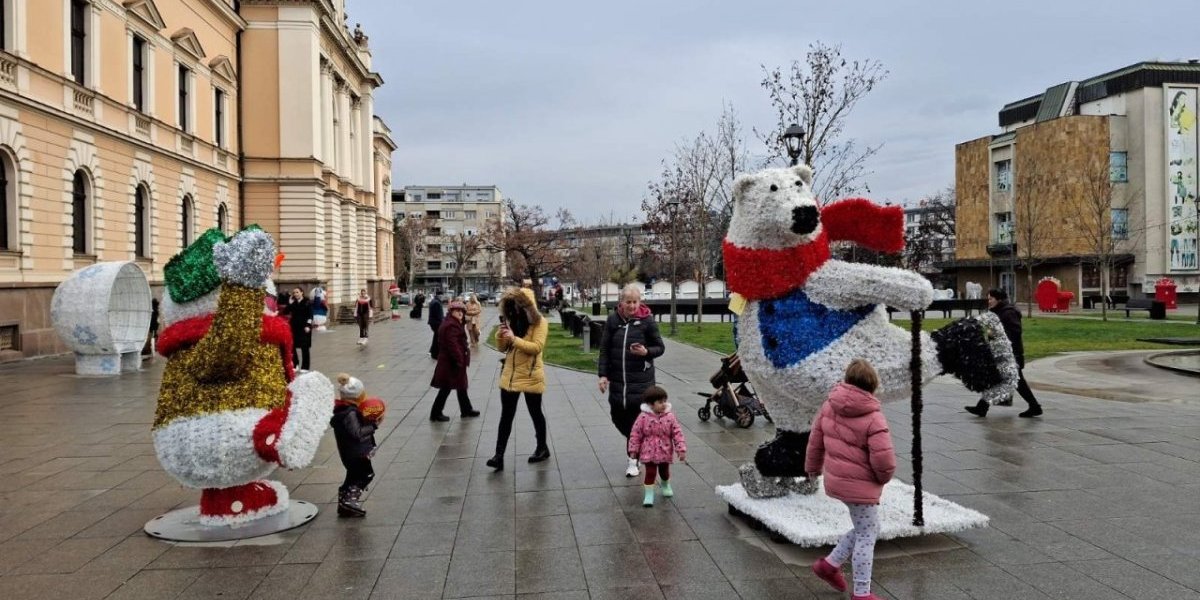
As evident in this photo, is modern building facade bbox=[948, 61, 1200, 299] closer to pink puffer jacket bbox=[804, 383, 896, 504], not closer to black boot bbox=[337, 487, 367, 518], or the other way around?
pink puffer jacket bbox=[804, 383, 896, 504]

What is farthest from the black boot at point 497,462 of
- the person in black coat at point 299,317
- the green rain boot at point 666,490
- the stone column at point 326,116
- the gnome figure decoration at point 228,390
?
the stone column at point 326,116

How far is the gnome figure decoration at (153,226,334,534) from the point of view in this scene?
530 centimetres

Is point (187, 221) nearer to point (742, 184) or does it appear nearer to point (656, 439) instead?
point (656, 439)

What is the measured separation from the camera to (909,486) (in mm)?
6230

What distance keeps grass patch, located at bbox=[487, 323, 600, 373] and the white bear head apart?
7.49 metres

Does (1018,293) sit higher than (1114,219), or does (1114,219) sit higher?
(1114,219)

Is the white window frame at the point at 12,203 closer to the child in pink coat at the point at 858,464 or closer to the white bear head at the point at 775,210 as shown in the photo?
the white bear head at the point at 775,210

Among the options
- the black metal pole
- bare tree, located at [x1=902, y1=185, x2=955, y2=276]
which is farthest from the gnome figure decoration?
bare tree, located at [x1=902, y1=185, x2=955, y2=276]

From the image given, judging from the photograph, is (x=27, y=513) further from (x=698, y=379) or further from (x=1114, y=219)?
(x=1114, y=219)

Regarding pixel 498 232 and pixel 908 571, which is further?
pixel 498 232

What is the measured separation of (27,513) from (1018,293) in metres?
60.1

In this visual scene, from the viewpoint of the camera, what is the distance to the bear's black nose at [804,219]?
522cm

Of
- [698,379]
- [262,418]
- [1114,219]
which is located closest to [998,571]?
[262,418]

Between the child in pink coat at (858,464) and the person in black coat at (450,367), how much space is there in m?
6.44
